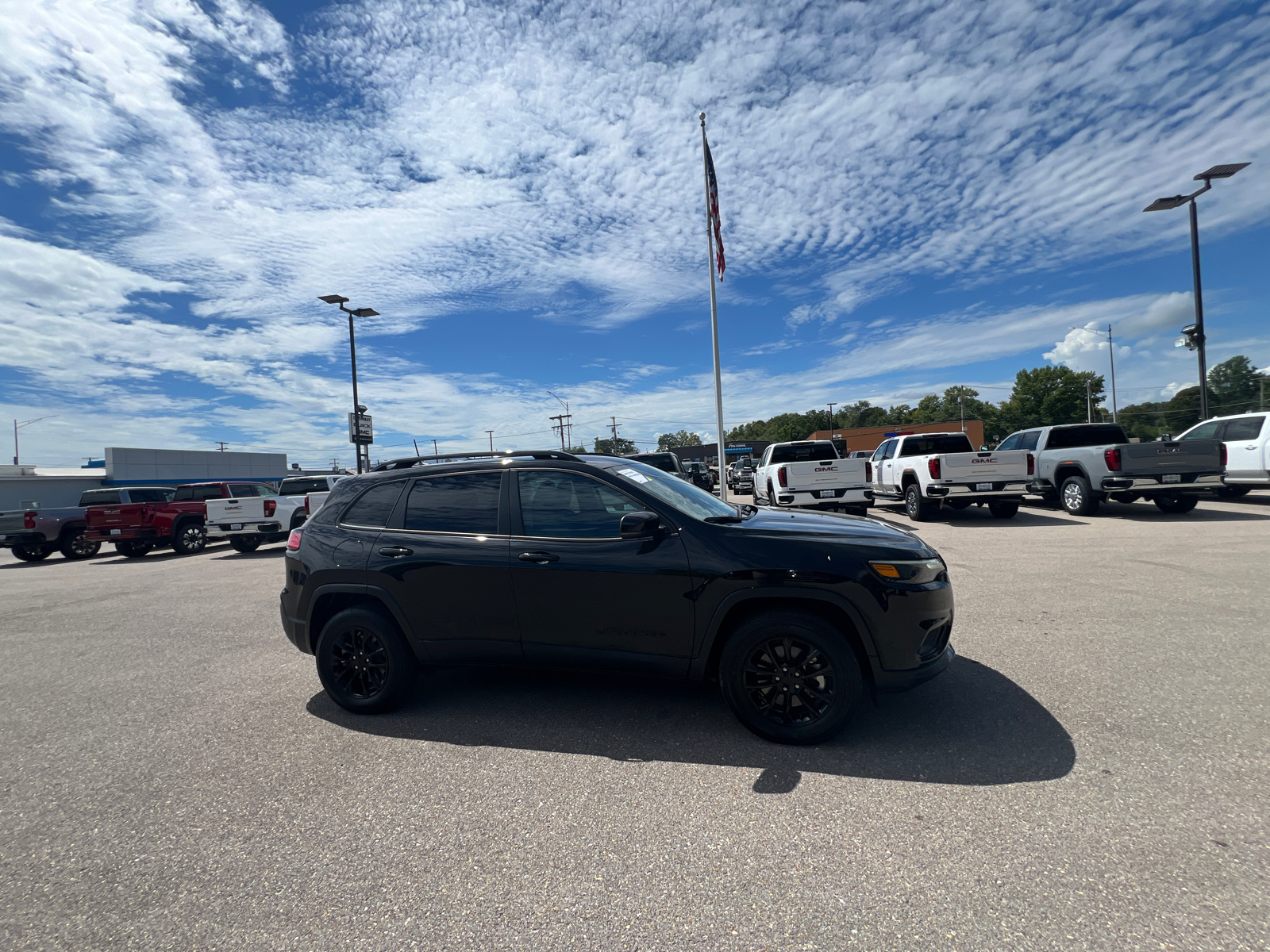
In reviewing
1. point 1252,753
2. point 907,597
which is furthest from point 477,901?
point 1252,753

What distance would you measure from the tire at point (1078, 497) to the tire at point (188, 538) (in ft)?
67.4

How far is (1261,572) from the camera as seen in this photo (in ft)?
23.0

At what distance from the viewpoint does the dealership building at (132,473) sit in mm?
43438

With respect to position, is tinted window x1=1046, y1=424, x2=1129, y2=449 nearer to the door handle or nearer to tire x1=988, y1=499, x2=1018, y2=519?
tire x1=988, y1=499, x2=1018, y2=519

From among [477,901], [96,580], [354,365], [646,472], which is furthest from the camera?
[354,365]

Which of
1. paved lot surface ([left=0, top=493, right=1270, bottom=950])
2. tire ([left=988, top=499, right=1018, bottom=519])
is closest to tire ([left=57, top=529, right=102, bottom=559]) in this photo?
paved lot surface ([left=0, top=493, right=1270, bottom=950])

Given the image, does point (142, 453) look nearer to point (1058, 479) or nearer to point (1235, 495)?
point (1058, 479)

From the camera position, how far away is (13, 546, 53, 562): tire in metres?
16.6

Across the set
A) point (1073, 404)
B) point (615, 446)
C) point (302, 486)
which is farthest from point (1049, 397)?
point (302, 486)

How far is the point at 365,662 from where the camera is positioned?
4.20m

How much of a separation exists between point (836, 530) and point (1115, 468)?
11791 millimetres

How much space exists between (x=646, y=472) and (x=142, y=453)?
197 ft

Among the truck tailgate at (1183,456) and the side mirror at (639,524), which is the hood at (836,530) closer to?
the side mirror at (639,524)

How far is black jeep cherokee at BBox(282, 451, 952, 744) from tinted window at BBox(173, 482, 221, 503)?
51.4ft
